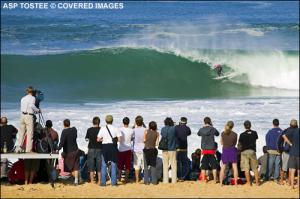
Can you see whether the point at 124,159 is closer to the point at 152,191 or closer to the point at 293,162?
the point at 152,191

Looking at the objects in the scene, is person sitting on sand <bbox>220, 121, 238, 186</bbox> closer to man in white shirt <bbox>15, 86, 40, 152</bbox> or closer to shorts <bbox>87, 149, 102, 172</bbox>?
shorts <bbox>87, 149, 102, 172</bbox>

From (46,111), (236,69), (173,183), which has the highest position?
(236,69)

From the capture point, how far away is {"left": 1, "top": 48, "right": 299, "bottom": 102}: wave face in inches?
1208

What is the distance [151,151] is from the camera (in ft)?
50.8

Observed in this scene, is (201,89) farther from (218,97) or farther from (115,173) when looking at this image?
(115,173)

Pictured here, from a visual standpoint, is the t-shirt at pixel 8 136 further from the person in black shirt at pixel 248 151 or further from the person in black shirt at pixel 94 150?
the person in black shirt at pixel 248 151

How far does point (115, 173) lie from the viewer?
1534 cm

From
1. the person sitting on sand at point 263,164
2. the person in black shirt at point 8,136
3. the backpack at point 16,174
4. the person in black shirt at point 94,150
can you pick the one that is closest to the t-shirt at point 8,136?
the person in black shirt at point 8,136

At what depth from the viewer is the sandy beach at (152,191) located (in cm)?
1445

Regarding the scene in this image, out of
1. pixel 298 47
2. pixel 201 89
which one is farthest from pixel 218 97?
pixel 298 47

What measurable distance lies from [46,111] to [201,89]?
8.26 metres

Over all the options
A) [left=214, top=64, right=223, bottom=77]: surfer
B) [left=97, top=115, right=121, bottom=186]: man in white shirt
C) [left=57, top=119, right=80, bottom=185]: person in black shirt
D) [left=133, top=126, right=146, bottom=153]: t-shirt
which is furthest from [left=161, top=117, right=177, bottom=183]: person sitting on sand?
[left=214, top=64, right=223, bottom=77]: surfer

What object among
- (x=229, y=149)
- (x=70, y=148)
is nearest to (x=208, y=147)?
(x=229, y=149)

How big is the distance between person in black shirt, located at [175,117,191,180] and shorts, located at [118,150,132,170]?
2.83 ft
